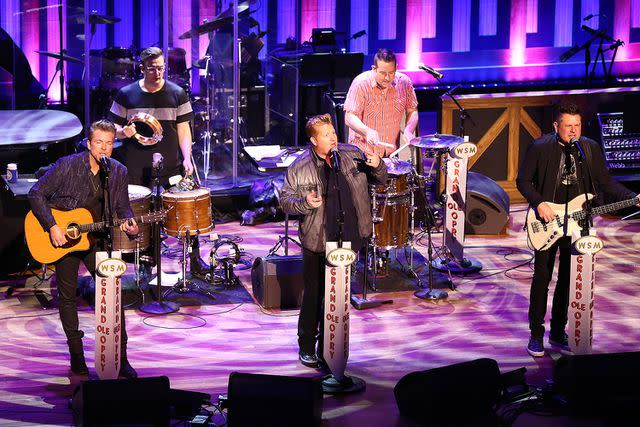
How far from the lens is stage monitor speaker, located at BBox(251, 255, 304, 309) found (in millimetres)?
9038

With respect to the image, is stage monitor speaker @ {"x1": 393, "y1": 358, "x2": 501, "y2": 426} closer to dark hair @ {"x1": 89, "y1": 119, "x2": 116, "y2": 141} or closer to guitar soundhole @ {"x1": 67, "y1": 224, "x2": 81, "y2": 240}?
guitar soundhole @ {"x1": 67, "y1": 224, "x2": 81, "y2": 240}

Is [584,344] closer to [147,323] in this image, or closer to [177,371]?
[177,371]

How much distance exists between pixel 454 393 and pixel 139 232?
3.82 meters

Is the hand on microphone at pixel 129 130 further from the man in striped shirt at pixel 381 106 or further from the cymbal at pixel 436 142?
the cymbal at pixel 436 142

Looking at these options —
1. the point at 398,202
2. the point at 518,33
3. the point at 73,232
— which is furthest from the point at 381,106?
the point at 518,33

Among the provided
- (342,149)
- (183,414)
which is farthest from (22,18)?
(183,414)

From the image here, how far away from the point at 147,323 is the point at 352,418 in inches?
106

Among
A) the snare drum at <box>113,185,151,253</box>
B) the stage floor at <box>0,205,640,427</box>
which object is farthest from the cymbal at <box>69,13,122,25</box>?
the snare drum at <box>113,185,151,253</box>

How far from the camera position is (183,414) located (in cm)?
643

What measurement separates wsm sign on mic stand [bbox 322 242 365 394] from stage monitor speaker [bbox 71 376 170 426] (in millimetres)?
1442

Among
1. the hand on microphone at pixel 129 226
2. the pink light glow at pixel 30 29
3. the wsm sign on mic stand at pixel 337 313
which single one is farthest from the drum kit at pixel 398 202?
the pink light glow at pixel 30 29

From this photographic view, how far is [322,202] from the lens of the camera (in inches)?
288

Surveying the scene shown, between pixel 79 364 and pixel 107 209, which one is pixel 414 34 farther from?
pixel 79 364

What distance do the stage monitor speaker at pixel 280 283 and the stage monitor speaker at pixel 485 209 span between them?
3169 millimetres
